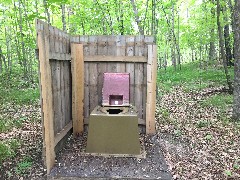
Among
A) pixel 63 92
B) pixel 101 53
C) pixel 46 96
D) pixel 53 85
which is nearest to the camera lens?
pixel 46 96

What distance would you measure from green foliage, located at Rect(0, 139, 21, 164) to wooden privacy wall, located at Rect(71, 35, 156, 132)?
168 centimetres

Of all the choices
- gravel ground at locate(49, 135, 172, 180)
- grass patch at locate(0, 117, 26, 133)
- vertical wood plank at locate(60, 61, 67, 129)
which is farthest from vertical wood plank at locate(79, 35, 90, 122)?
grass patch at locate(0, 117, 26, 133)

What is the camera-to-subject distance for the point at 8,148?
16.6ft

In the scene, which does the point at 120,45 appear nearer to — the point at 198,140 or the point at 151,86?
the point at 151,86

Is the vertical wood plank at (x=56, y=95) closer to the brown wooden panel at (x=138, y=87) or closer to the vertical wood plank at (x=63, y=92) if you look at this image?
the vertical wood plank at (x=63, y=92)


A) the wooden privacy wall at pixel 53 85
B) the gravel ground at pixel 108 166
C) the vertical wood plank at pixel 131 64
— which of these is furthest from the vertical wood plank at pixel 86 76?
the gravel ground at pixel 108 166

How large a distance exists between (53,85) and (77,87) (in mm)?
1292

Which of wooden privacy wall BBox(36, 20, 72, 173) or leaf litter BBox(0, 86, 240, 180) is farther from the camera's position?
leaf litter BBox(0, 86, 240, 180)

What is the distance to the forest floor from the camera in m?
4.52

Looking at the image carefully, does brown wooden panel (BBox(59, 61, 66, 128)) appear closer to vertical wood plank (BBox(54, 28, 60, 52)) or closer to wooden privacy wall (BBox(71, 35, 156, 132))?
vertical wood plank (BBox(54, 28, 60, 52))

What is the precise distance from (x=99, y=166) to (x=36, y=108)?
16.1 ft

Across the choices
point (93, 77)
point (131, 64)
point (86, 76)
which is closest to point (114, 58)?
point (131, 64)

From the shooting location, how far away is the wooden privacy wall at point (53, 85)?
4203 mm

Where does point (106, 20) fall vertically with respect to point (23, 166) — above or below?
above
